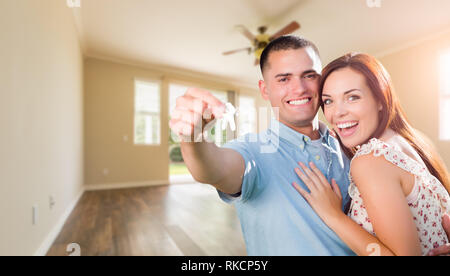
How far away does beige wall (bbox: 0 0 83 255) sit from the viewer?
3.02 ft

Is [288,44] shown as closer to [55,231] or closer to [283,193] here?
[283,193]

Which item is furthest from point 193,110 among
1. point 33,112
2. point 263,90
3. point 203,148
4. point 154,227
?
point 154,227

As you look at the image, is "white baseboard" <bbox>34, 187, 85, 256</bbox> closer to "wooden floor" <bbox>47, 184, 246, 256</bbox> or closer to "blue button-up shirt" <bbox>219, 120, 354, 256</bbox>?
"wooden floor" <bbox>47, 184, 246, 256</bbox>

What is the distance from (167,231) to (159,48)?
5.67 feet

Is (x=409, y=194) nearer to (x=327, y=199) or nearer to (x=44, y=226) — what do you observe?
(x=327, y=199)

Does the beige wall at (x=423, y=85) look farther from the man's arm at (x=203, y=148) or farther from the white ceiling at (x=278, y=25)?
the man's arm at (x=203, y=148)

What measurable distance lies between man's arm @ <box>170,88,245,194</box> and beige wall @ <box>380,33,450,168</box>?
0.29m

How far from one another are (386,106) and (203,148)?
0.84ft

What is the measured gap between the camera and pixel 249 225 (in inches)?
14.5

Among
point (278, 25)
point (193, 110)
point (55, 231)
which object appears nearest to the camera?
point (193, 110)

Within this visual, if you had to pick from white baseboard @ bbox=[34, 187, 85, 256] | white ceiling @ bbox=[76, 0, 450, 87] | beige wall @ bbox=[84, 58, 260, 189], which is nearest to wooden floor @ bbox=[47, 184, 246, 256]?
white baseboard @ bbox=[34, 187, 85, 256]

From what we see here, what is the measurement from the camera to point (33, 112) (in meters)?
1.25
